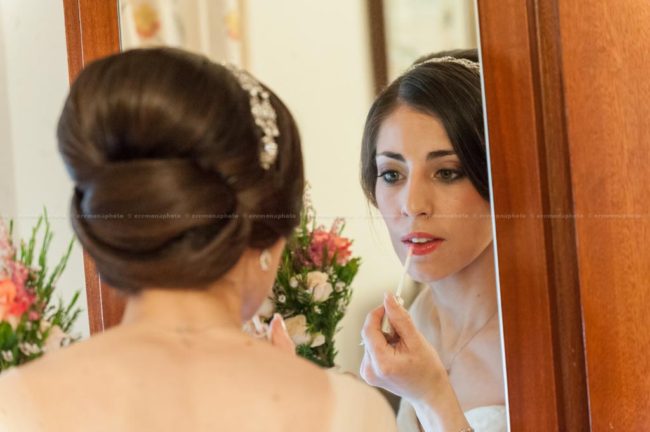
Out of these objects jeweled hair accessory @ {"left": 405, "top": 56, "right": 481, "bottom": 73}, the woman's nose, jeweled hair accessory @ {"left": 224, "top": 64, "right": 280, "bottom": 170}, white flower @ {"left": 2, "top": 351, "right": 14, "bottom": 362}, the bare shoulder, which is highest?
jeweled hair accessory @ {"left": 405, "top": 56, "right": 481, "bottom": 73}

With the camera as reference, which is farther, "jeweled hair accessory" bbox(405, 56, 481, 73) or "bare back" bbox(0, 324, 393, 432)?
"jeweled hair accessory" bbox(405, 56, 481, 73)

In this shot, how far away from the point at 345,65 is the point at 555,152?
0.87 feet

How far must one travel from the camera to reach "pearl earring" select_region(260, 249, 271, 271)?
909 mm

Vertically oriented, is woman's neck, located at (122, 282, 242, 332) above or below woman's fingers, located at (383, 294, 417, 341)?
above

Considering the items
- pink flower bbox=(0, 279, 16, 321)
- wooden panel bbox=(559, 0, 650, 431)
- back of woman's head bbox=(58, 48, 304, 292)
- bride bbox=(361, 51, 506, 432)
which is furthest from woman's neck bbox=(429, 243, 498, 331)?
pink flower bbox=(0, 279, 16, 321)

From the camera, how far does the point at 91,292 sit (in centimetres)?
93

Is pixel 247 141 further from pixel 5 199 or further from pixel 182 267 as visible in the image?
pixel 5 199

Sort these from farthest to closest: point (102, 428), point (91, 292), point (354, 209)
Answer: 1. point (354, 209)
2. point (91, 292)
3. point (102, 428)

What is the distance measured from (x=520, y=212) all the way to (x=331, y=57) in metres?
0.27

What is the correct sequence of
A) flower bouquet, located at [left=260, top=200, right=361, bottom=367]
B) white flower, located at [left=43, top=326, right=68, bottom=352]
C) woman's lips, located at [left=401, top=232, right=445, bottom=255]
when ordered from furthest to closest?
woman's lips, located at [left=401, top=232, right=445, bottom=255], flower bouquet, located at [left=260, top=200, right=361, bottom=367], white flower, located at [left=43, top=326, right=68, bottom=352]

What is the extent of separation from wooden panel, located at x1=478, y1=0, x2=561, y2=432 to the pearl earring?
1.08 feet

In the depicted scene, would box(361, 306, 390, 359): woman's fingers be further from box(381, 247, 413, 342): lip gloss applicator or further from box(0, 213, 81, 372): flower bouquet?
box(0, 213, 81, 372): flower bouquet

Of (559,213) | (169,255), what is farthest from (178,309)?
(559,213)

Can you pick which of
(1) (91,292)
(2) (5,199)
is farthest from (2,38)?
(1) (91,292)
